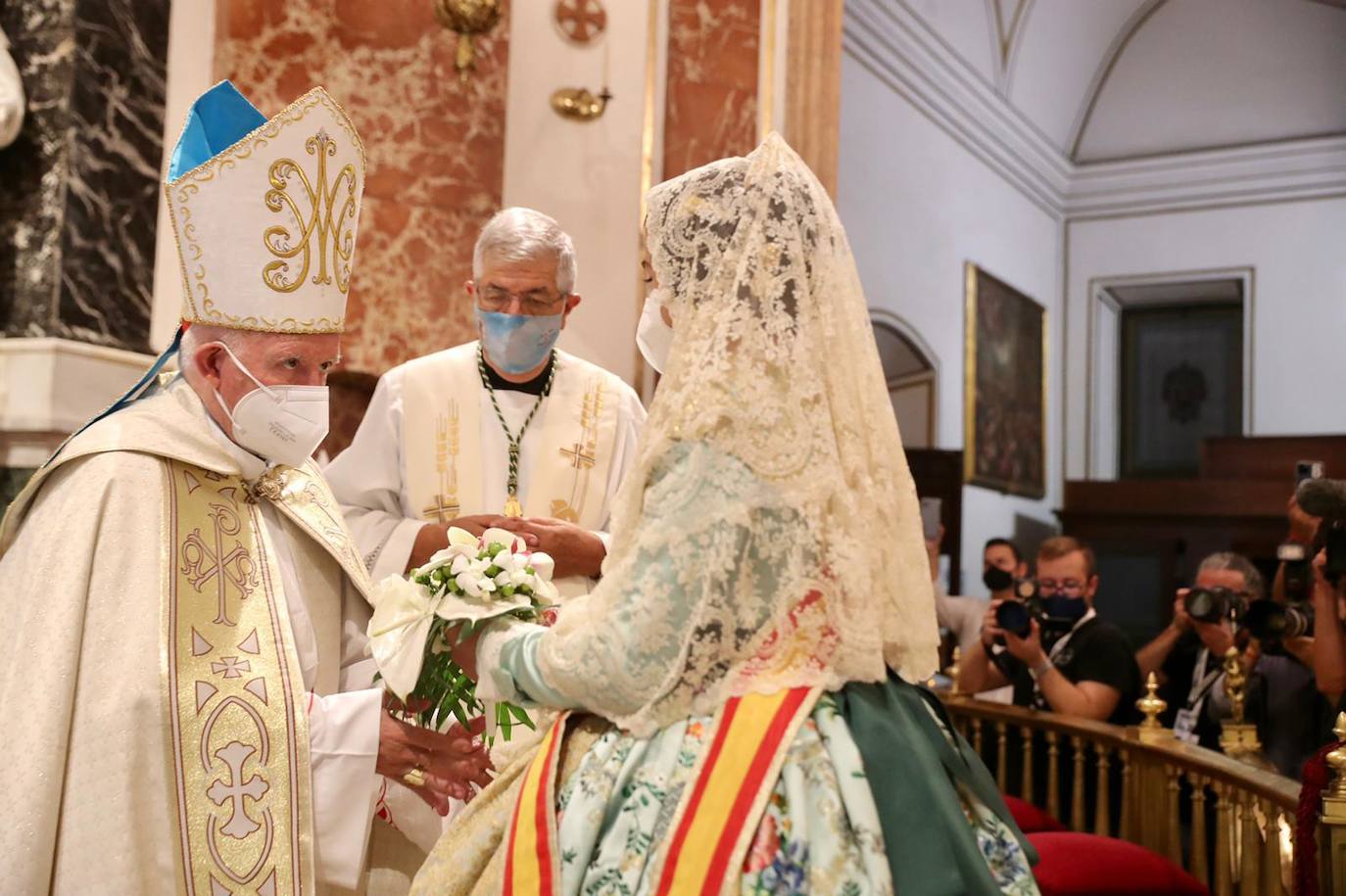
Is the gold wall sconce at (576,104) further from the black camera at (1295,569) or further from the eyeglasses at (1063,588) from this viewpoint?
the black camera at (1295,569)

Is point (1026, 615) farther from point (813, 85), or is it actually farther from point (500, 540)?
point (500, 540)

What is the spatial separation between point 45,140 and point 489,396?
177cm

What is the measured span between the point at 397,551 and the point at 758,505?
1580 mm

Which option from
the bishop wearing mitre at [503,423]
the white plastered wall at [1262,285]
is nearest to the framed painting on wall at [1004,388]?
the white plastered wall at [1262,285]

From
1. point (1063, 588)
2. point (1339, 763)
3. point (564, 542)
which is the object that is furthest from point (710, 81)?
point (1339, 763)

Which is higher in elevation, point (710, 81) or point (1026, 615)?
point (710, 81)

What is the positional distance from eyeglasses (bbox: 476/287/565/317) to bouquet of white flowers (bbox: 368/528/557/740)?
121 cm

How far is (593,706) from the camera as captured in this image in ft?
6.66

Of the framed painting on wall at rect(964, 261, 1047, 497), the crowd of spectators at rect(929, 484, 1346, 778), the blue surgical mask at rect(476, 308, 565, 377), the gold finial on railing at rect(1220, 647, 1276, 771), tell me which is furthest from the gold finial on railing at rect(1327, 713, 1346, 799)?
the framed painting on wall at rect(964, 261, 1047, 497)

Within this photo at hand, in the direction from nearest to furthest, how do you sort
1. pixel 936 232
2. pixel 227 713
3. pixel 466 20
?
pixel 227 713 < pixel 466 20 < pixel 936 232

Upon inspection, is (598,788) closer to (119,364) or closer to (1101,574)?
(119,364)

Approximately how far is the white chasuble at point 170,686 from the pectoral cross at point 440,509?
872 millimetres

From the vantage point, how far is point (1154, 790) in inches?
166

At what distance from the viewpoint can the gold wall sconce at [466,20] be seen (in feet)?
16.8
